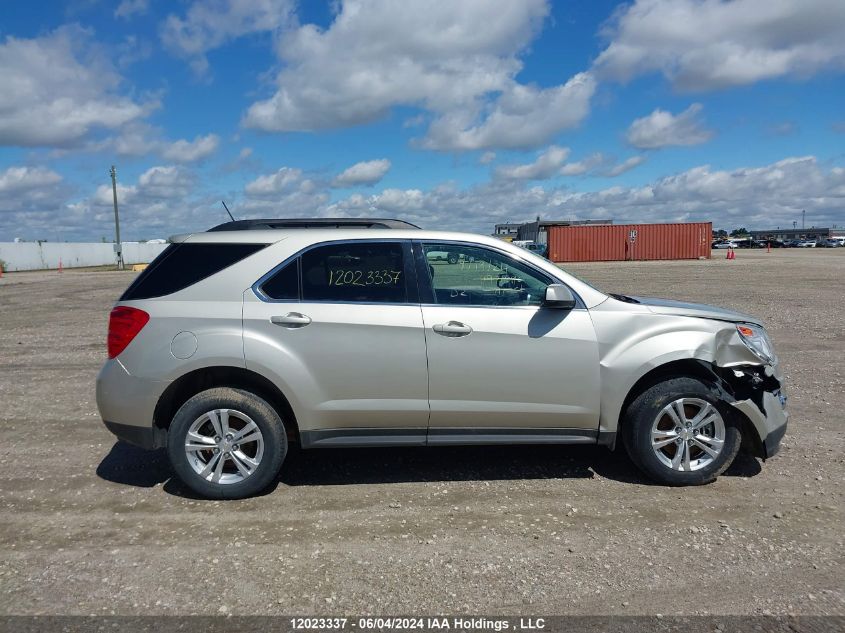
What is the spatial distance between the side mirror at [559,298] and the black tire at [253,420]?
197 centimetres

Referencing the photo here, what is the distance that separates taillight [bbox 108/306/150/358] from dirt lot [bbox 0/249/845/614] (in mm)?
1082

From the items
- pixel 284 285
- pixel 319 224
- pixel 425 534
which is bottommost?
pixel 425 534

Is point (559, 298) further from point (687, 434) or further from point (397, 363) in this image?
point (687, 434)

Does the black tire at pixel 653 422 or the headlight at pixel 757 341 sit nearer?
the black tire at pixel 653 422

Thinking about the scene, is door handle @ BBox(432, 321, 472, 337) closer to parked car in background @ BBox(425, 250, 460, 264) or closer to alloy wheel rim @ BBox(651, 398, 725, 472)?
parked car in background @ BBox(425, 250, 460, 264)

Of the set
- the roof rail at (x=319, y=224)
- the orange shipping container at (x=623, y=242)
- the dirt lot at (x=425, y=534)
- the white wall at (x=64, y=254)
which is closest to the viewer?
the dirt lot at (x=425, y=534)

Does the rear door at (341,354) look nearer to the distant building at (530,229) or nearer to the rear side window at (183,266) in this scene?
the rear side window at (183,266)

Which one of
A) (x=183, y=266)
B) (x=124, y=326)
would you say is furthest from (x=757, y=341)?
(x=124, y=326)

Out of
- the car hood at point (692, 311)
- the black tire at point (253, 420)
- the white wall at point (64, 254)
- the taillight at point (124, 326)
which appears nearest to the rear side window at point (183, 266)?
the taillight at point (124, 326)

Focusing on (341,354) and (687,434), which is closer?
(341,354)

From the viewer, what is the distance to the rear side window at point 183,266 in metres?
4.44

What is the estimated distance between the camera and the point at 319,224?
482 centimetres

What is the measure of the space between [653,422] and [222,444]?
2.91 metres

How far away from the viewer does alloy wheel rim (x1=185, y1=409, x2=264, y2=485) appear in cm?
432
